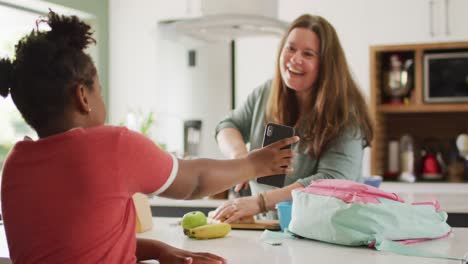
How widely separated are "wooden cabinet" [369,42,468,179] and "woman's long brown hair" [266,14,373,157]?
1743mm

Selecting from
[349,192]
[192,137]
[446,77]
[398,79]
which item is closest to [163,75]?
[192,137]

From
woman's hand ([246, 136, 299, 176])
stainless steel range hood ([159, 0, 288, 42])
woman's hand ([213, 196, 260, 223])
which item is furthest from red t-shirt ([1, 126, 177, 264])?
stainless steel range hood ([159, 0, 288, 42])

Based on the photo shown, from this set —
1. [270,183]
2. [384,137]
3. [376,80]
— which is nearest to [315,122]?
[270,183]

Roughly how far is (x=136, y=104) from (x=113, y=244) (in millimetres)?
3529

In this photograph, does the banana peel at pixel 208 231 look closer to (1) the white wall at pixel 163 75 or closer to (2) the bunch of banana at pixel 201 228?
(2) the bunch of banana at pixel 201 228

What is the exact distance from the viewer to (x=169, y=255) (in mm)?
1199

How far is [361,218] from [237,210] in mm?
400

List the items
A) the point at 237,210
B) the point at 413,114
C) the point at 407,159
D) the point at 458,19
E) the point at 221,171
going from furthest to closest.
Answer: the point at 413,114 < the point at 407,159 < the point at 458,19 < the point at 237,210 < the point at 221,171

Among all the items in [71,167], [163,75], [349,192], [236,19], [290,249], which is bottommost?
[290,249]

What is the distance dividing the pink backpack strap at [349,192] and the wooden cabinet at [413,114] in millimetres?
2256

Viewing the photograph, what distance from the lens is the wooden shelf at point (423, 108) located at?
381cm

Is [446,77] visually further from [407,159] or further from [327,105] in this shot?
[327,105]

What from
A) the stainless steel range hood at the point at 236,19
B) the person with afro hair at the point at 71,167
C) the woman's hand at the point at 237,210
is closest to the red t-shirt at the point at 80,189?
the person with afro hair at the point at 71,167

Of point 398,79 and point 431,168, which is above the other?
point 398,79
